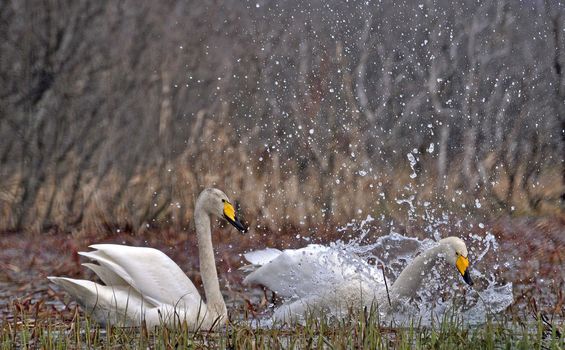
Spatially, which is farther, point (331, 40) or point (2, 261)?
point (331, 40)

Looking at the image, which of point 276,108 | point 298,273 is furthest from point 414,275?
point 276,108

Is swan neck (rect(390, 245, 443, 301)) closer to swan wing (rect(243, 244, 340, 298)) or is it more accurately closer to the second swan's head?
swan wing (rect(243, 244, 340, 298))

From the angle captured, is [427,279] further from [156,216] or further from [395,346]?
[156,216]

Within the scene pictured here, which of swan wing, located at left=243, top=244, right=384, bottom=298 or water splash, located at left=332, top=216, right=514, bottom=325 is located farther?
swan wing, located at left=243, top=244, right=384, bottom=298

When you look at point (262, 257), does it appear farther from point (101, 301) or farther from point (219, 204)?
point (101, 301)

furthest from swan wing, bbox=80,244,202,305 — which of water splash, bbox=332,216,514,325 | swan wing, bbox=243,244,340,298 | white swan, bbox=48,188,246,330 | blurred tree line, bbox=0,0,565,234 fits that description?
blurred tree line, bbox=0,0,565,234

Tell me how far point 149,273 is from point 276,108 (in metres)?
9.38

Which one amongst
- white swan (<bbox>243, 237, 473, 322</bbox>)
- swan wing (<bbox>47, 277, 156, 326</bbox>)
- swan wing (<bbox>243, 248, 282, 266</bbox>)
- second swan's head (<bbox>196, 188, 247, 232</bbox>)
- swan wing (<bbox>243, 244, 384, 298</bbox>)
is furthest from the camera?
swan wing (<bbox>243, 248, 282, 266</bbox>)

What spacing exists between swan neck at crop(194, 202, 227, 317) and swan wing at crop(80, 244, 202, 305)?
0.52 ft

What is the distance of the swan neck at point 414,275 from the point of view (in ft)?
26.1

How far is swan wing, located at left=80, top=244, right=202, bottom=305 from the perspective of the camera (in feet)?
25.4

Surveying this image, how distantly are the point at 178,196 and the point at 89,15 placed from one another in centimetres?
238

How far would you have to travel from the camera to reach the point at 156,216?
14250 millimetres

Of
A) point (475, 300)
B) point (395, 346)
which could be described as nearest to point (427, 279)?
point (475, 300)
